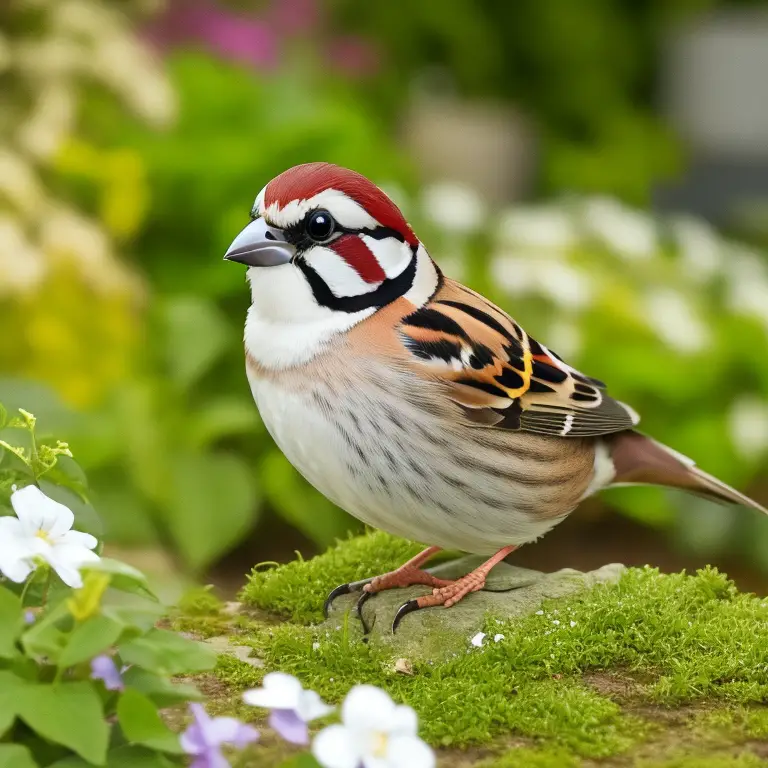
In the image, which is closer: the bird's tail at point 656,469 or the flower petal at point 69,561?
the flower petal at point 69,561

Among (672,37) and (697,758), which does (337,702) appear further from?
(672,37)

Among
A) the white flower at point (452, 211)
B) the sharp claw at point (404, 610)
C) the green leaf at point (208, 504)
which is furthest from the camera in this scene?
the white flower at point (452, 211)

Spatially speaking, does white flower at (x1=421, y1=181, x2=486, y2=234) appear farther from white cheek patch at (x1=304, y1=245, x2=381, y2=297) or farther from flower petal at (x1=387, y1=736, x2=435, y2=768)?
flower petal at (x1=387, y1=736, x2=435, y2=768)

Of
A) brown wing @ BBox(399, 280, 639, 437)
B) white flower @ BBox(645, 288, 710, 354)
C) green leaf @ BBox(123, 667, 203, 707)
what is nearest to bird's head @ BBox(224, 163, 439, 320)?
brown wing @ BBox(399, 280, 639, 437)

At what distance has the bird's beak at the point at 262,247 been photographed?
2363mm

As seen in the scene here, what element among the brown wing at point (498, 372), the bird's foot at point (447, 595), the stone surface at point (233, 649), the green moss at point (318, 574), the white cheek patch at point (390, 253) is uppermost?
the white cheek patch at point (390, 253)

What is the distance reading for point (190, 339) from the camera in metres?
4.96

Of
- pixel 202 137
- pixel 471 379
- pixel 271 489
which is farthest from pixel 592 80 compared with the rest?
pixel 471 379

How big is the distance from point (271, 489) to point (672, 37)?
7.47 metres

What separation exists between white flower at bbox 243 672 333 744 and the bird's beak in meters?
0.89

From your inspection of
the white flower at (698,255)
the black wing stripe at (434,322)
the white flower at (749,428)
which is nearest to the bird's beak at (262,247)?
the black wing stripe at (434,322)

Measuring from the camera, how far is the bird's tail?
2.95 m

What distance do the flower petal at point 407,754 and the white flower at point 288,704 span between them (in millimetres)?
105

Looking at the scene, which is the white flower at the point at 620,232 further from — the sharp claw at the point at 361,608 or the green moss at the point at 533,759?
the green moss at the point at 533,759
